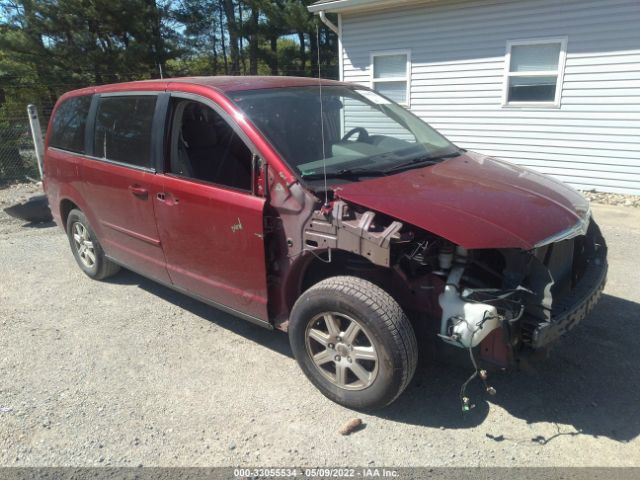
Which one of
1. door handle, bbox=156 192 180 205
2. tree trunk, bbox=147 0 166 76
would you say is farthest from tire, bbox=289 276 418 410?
tree trunk, bbox=147 0 166 76

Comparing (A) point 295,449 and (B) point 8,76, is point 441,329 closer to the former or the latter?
(A) point 295,449

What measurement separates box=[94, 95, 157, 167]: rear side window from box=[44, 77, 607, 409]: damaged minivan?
0.02 m

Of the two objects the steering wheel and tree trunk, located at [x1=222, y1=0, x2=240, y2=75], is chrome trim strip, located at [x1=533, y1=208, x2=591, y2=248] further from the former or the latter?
tree trunk, located at [x1=222, y1=0, x2=240, y2=75]

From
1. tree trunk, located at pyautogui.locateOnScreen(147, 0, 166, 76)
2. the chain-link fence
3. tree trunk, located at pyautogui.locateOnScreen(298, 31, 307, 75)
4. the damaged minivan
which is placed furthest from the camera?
tree trunk, located at pyautogui.locateOnScreen(298, 31, 307, 75)

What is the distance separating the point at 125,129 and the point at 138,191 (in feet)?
1.95

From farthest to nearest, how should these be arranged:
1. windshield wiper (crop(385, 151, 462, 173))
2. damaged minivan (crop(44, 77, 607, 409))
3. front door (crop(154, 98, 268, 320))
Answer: windshield wiper (crop(385, 151, 462, 173)) < front door (crop(154, 98, 268, 320)) < damaged minivan (crop(44, 77, 607, 409))

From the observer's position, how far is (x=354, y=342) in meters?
2.80

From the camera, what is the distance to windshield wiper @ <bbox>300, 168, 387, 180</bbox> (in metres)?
2.98

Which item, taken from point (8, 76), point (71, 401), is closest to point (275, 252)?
A: point (71, 401)

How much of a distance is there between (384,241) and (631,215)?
609cm

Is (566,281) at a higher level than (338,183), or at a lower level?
lower

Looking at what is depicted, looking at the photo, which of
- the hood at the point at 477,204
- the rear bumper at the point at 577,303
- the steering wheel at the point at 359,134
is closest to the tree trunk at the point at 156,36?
the steering wheel at the point at 359,134

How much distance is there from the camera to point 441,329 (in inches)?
103

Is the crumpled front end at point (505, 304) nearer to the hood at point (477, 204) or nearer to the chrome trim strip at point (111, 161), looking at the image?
the hood at point (477, 204)
